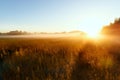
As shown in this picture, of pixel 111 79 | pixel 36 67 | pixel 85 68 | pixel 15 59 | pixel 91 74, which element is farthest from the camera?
pixel 15 59

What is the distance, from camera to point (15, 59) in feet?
41.1

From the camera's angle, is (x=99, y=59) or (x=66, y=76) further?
(x=99, y=59)

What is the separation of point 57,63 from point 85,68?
145cm

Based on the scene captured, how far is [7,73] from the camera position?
10.3 meters

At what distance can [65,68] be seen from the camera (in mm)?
10102

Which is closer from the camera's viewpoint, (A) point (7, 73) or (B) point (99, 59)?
(A) point (7, 73)

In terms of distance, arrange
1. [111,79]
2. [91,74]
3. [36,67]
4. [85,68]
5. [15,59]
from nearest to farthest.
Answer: [111,79] < [91,74] < [36,67] < [85,68] < [15,59]

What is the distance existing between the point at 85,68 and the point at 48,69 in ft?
6.99

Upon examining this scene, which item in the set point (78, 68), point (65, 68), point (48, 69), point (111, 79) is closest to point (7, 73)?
point (48, 69)

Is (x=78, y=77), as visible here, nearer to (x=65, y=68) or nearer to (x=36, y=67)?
(x=65, y=68)

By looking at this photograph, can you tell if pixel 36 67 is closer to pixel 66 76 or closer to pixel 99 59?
pixel 66 76

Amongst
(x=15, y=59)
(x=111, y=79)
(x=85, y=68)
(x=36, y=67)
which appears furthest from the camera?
Result: (x=15, y=59)

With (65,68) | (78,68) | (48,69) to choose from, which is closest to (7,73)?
(48,69)

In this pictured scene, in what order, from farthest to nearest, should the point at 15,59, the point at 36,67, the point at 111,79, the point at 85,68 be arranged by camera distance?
the point at 15,59
the point at 85,68
the point at 36,67
the point at 111,79
